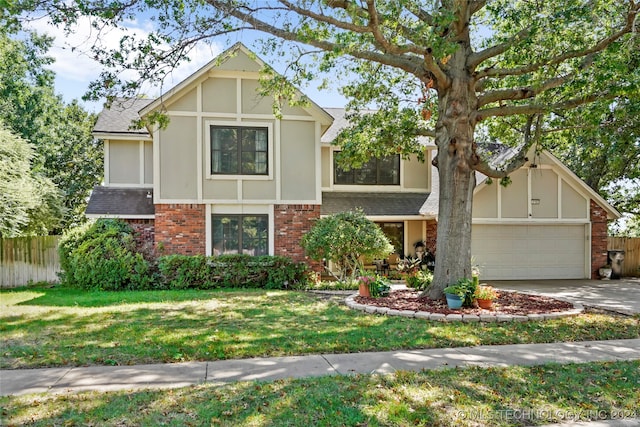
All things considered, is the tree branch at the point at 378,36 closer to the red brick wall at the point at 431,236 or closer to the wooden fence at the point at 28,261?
the red brick wall at the point at 431,236

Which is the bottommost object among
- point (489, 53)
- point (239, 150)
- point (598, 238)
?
point (598, 238)

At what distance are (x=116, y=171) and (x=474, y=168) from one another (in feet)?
41.0

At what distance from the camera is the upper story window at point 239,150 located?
14086 mm

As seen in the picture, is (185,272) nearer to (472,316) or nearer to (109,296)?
(109,296)

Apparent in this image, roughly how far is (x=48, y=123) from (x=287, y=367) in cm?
2389

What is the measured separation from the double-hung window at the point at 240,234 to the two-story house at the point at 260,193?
0.11 ft

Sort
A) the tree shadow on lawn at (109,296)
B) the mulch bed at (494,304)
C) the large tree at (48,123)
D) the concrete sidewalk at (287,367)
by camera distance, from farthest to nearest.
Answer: the large tree at (48,123) → the tree shadow on lawn at (109,296) → the mulch bed at (494,304) → the concrete sidewalk at (287,367)

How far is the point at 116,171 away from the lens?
15984 mm

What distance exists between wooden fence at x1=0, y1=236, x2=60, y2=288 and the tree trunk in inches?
508

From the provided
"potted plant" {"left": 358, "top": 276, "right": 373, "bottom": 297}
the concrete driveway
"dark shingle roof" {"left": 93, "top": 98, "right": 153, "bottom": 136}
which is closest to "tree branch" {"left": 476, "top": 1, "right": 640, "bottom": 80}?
"potted plant" {"left": 358, "top": 276, "right": 373, "bottom": 297}

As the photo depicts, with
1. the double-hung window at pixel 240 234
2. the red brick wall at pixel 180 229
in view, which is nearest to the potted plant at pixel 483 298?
the double-hung window at pixel 240 234

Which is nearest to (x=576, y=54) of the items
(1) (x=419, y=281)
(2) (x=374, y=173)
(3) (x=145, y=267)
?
(1) (x=419, y=281)

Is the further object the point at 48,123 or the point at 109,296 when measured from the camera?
the point at 48,123

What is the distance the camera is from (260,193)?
14.2 metres
